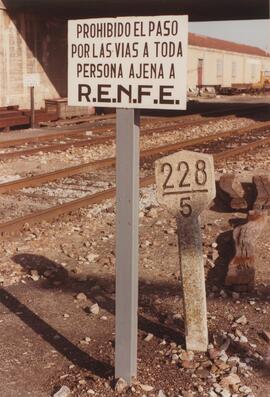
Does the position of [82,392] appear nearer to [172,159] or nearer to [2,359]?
[2,359]

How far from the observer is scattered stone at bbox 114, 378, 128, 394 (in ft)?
11.4

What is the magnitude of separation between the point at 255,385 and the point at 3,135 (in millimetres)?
15080

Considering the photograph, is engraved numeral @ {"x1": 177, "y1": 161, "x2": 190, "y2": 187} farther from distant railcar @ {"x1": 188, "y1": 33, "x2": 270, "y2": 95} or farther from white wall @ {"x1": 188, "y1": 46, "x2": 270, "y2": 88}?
white wall @ {"x1": 188, "y1": 46, "x2": 270, "y2": 88}

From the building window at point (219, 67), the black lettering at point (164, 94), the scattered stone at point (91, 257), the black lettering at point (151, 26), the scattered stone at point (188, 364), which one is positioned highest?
the building window at point (219, 67)

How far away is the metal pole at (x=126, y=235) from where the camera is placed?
3.34 m

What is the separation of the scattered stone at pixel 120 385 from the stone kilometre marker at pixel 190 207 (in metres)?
0.65

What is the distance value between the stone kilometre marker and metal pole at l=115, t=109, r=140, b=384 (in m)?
0.39

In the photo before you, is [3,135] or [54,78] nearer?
[3,135]

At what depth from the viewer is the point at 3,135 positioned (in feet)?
57.5

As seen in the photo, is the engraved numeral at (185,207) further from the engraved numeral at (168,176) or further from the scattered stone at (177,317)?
the scattered stone at (177,317)

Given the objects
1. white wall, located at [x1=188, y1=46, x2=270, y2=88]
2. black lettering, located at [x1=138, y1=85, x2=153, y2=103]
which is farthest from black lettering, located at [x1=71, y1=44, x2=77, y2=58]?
white wall, located at [x1=188, y1=46, x2=270, y2=88]

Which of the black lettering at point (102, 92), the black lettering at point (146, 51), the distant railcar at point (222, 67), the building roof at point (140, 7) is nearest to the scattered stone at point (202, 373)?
the black lettering at point (102, 92)

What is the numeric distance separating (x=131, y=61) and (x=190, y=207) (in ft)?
3.44

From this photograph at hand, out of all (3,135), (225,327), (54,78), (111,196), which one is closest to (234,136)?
(3,135)
